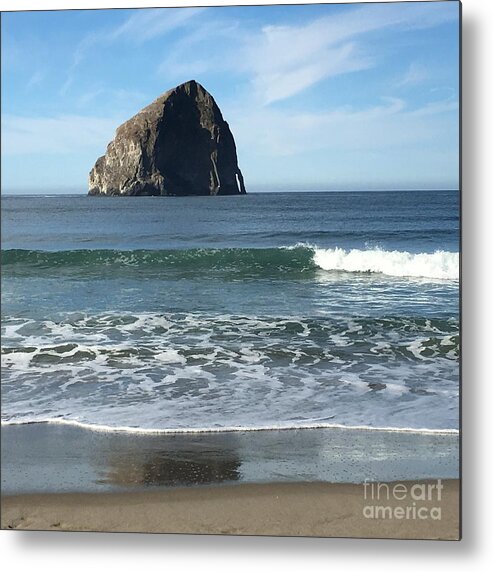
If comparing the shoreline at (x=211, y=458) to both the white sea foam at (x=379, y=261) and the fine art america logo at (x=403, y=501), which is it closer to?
the fine art america logo at (x=403, y=501)

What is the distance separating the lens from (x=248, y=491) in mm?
2801

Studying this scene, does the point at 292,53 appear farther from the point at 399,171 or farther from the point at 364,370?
the point at 364,370

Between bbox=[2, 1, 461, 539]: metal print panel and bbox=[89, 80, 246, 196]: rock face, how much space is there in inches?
0.4

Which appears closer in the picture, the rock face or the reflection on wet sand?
the reflection on wet sand

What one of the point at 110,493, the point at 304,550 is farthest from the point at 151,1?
the point at 304,550

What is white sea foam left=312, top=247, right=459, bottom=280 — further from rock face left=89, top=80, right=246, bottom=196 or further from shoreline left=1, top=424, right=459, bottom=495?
shoreline left=1, top=424, right=459, bottom=495

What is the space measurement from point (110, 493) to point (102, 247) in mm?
1570

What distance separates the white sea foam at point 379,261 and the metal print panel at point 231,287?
4 centimetres

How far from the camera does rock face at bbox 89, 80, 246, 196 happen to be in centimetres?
332

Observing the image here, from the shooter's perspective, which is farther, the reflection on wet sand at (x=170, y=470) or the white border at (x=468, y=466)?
the reflection on wet sand at (x=170, y=470)

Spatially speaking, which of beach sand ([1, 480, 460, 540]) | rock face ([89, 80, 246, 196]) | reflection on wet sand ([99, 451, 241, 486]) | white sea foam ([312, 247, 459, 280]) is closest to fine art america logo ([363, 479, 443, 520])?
beach sand ([1, 480, 460, 540])

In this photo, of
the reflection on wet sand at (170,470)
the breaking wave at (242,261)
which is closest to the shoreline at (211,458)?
the reflection on wet sand at (170,470)

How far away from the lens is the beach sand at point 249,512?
2736 millimetres

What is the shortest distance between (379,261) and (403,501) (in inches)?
60.6
